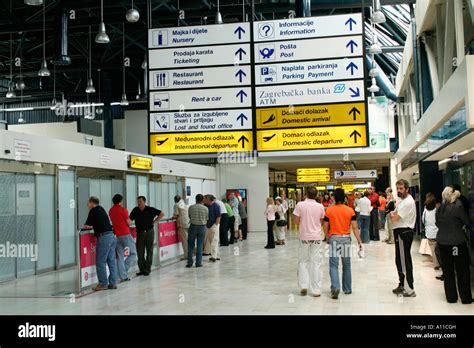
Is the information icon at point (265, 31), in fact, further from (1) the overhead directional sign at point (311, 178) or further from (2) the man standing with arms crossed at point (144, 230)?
(1) the overhead directional sign at point (311, 178)

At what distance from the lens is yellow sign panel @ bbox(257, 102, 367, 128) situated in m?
7.14

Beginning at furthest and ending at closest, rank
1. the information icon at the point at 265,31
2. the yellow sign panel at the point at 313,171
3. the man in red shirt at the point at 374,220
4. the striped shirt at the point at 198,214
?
the yellow sign panel at the point at 313,171
the man in red shirt at the point at 374,220
the striped shirt at the point at 198,214
the information icon at the point at 265,31

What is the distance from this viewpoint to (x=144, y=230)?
10.8 meters

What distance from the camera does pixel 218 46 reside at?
7520mm

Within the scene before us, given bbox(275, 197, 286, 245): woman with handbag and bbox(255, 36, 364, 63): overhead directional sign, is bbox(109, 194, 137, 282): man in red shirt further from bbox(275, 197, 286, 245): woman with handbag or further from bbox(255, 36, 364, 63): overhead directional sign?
bbox(275, 197, 286, 245): woman with handbag

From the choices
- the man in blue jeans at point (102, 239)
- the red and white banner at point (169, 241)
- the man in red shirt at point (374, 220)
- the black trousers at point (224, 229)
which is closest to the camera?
the man in blue jeans at point (102, 239)

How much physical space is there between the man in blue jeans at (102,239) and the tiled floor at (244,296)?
34 centimetres

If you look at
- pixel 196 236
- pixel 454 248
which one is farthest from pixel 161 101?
pixel 196 236

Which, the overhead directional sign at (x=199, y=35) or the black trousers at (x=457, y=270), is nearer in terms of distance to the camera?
the black trousers at (x=457, y=270)

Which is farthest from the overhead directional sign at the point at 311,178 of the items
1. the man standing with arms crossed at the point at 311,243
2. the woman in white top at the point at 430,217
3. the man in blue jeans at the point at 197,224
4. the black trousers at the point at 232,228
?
the man standing with arms crossed at the point at 311,243

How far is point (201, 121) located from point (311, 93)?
1587mm

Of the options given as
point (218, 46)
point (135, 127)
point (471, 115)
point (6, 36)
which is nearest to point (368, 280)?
point (471, 115)

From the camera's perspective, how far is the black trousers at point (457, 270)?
7.34m
